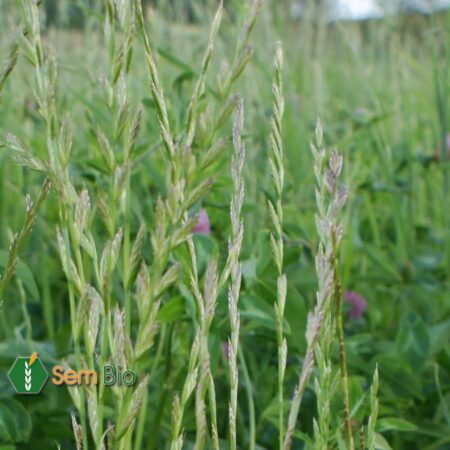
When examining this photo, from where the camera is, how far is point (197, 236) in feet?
2.29

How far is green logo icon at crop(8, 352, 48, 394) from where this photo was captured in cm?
62

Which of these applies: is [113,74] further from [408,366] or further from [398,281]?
[398,281]

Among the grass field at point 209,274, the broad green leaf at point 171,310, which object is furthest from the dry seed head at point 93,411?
the broad green leaf at point 171,310

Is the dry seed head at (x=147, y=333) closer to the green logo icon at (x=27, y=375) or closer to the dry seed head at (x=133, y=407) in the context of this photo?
the dry seed head at (x=133, y=407)

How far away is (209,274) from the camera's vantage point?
0.38 meters

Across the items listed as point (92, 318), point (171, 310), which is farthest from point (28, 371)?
point (92, 318)

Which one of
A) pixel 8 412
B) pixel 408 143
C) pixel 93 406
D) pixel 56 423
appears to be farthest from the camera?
pixel 408 143

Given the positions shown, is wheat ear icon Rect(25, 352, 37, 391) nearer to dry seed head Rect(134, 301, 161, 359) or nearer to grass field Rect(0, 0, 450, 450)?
grass field Rect(0, 0, 450, 450)

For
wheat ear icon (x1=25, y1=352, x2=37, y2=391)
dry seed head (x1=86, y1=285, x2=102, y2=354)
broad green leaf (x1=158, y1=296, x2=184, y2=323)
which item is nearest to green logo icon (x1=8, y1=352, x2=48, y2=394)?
wheat ear icon (x1=25, y1=352, x2=37, y2=391)

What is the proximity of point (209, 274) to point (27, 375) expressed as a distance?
1.03 ft

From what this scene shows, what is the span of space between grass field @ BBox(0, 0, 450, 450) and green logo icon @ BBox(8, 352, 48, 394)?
0.07 ft

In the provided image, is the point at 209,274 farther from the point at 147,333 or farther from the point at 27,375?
the point at 27,375

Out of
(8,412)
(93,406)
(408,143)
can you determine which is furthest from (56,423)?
(408,143)

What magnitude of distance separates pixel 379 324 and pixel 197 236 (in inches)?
17.2
